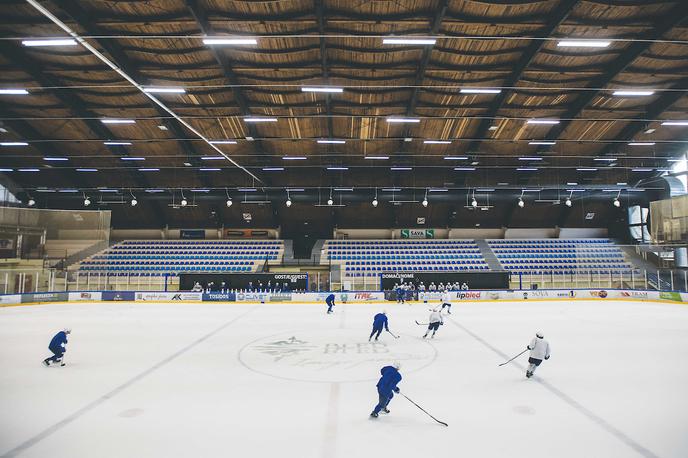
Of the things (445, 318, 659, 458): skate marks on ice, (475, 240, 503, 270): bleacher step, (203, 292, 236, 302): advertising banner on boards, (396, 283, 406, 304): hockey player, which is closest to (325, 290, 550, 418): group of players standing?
(445, 318, 659, 458): skate marks on ice

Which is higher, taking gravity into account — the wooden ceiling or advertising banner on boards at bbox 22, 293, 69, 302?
the wooden ceiling

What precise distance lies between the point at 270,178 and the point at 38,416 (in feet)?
88.1

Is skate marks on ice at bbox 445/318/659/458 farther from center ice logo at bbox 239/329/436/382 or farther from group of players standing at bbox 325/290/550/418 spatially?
center ice logo at bbox 239/329/436/382

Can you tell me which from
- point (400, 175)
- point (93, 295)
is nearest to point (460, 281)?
point (400, 175)

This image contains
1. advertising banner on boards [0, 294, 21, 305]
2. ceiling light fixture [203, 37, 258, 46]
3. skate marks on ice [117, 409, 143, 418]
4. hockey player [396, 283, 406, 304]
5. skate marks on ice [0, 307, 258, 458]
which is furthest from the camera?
hockey player [396, 283, 406, 304]

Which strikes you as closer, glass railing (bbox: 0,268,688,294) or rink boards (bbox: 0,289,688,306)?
rink boards (bbox: 0,289,688,306)

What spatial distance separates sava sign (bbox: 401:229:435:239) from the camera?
3641 cm

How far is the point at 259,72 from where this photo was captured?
1850 centimetres

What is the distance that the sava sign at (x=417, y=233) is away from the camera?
36406mm

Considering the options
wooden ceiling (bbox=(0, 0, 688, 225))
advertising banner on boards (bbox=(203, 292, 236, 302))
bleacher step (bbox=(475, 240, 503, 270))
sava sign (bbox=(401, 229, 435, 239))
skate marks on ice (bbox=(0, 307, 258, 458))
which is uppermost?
wooden ceiling (bbox=(0, 0, 688, 225))

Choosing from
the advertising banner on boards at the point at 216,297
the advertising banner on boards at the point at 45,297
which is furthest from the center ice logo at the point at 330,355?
the advertising banner on boards at the point at 45,297

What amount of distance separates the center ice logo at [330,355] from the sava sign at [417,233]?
24148mm

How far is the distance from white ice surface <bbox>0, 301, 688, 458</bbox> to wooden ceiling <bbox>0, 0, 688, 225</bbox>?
10335 millimetres

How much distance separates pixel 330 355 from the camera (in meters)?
10.1
